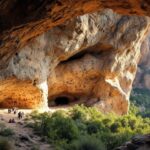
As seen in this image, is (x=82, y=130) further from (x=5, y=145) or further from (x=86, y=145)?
(x=5, y=145)

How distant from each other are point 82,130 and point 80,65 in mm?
8173

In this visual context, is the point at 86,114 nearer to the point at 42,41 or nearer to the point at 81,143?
the point at 42,41

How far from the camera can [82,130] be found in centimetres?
1870

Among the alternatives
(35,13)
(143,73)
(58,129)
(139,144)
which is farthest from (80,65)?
(143,73)

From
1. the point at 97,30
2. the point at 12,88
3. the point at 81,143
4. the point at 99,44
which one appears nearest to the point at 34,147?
the point at 81,143

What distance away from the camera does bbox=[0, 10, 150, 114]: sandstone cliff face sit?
68.8 feet

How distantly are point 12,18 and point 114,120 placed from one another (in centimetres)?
1386

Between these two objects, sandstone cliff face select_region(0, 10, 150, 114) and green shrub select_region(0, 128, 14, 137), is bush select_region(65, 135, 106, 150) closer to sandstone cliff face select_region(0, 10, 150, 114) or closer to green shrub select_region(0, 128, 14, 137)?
green shrub select_region(0, 128, 14, 137)

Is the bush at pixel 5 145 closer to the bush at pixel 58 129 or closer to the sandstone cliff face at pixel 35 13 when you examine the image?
the sandstone cliff face at pixel 35 13

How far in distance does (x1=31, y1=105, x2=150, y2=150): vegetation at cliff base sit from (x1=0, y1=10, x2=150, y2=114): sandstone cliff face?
8.00 feet

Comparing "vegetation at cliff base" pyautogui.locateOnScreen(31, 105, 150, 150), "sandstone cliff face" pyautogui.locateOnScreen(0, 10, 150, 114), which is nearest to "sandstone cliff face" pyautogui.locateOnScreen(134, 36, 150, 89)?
"sandstone cliff face" pyautogui.locateOnScreen(0, 10, 150, 114)

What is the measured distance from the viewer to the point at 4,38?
11391mm

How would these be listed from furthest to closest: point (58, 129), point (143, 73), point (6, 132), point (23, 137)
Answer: point (143, 73) → point (58, 129) → point (23, 137) → point (6, 132)

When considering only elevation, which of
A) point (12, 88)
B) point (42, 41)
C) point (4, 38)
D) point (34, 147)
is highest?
point (42, 41)
